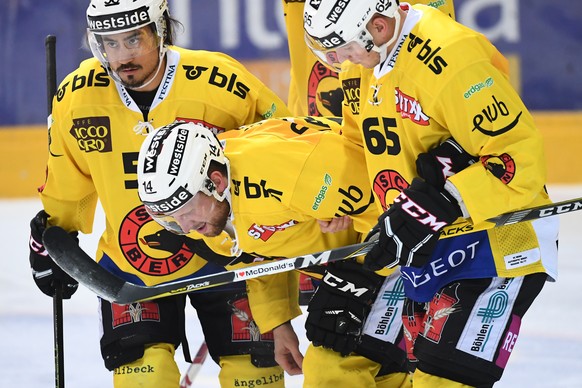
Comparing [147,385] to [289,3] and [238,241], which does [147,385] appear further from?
[289,3]

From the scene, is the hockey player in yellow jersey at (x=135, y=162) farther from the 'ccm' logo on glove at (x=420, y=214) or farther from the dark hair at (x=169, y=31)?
the 'ccm' logo on glove at (x=420, y=214)

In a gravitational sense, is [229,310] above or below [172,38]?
below

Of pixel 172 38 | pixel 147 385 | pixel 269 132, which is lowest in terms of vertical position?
pixel 147 385

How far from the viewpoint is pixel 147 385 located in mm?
3354

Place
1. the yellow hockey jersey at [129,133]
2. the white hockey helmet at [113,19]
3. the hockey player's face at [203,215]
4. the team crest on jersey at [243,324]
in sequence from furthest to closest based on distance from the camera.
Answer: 1. the team crest on jersey at [243,324]
2. the yellow hockey jersey at [129,133]
3. the white hockey helmet at [113,19]
4. the hockey player's face at [203,215]

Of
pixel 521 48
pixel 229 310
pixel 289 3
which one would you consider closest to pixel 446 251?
pixel 229 310

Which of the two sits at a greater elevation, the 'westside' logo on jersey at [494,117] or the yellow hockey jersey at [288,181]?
the 'westside' logo on jersey at [494,117]

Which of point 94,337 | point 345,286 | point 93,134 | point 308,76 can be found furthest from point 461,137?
point 94,337

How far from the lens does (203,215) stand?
9.97 feet

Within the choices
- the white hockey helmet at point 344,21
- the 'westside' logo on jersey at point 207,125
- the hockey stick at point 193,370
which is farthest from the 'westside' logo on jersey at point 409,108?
the hockey stick at point 193,370

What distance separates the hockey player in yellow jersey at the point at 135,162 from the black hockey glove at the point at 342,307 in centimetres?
27

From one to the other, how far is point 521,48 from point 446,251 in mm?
4722

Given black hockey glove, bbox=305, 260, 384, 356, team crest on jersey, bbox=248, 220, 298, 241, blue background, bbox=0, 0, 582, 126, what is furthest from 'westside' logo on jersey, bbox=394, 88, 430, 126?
blue background, bbox=0, 0, 582, 126

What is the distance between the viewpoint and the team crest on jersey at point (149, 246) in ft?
11.5
